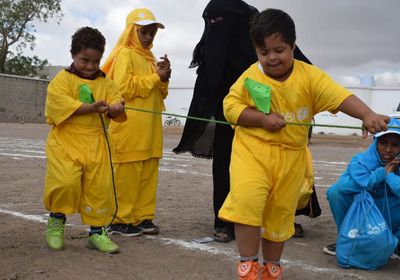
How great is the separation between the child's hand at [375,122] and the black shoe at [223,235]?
2.08 meters

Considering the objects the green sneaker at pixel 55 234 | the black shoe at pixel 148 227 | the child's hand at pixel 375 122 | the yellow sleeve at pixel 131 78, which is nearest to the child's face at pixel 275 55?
the child's hand at pixel 375 122

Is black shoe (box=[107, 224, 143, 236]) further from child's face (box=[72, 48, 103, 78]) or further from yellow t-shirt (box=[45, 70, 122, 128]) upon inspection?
child's face (box=[72, 48, 103, 78])

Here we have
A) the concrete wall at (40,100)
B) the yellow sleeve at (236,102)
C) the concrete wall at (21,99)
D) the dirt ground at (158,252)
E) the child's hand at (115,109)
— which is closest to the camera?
the yellow sleeve at (236,102)

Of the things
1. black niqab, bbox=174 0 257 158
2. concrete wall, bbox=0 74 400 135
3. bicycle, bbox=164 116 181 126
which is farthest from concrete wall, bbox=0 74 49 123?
black niqab, bbox=174 0 257 158

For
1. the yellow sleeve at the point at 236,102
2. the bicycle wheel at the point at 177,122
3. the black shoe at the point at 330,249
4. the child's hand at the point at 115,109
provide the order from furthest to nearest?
the bicycle wheel at the point at 177,122 → the black shoe at the point at 330,249 → the child's hand at the point at 115,109 → the yellow sleeve at the point at 236,102

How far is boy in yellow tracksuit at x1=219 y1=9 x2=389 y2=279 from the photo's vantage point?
3045 millimetres

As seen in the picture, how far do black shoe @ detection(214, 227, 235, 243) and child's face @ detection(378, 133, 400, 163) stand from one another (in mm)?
1435

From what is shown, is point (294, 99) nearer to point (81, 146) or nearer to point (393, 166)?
point (393, 166)

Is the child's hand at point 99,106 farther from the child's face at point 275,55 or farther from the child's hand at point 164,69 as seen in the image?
the child's face at point 275,55

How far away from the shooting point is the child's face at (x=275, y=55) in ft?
10.0

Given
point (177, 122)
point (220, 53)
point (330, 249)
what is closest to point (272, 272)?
point (330, 249)

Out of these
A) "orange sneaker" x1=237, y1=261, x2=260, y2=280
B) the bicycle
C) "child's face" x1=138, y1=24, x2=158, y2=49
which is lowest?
the bicycle

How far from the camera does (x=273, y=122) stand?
9.99 feet

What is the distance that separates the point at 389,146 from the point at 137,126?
2131 mm
